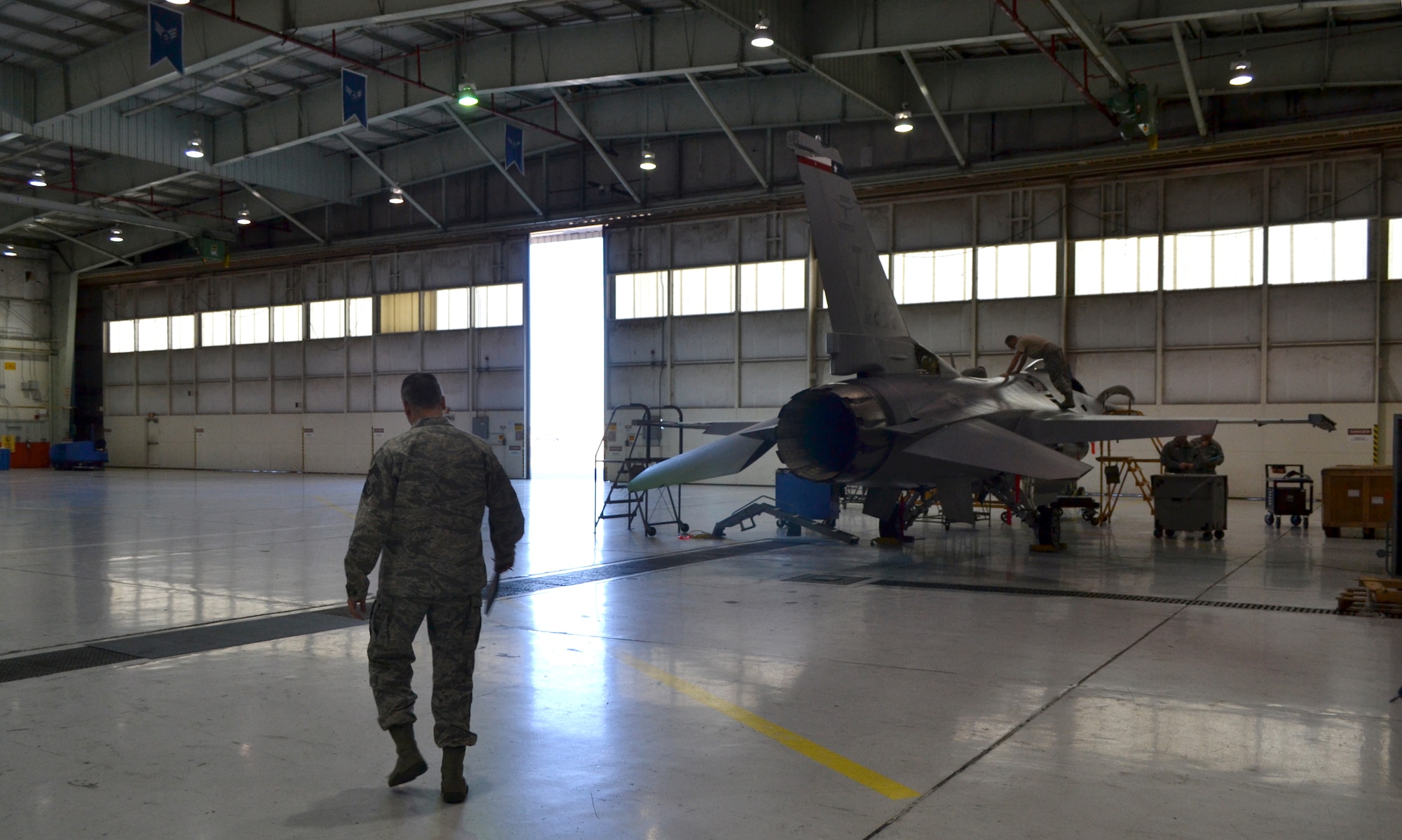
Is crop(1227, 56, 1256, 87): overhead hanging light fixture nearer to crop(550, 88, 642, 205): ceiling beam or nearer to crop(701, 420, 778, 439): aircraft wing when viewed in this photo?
crop(701, 420, 778, 439): aircraft wing

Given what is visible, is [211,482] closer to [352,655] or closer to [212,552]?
[212,552]

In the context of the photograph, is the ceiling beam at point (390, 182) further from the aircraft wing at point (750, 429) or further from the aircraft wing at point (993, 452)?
the aircraft wing at point (993, 452)

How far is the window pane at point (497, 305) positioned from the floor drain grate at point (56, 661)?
1085 inches

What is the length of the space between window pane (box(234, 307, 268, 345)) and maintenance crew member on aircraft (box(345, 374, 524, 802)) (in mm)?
39998

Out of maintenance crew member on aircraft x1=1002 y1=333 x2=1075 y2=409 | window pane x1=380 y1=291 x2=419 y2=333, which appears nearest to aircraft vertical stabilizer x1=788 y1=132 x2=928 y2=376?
maintenance crew member on aircraft x1=1002 y1=333 x2=1075 y2=409

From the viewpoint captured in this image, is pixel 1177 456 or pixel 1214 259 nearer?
pixel 1177 456

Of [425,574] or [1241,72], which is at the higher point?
[1241,72]

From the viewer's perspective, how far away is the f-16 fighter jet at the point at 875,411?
11.0 meters

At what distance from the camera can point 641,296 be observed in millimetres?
32344

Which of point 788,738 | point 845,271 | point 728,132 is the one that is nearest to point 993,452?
point 845,271

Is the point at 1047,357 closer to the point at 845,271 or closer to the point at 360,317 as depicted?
the point at 845,271

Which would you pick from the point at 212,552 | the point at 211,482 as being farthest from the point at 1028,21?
the point at 211,482

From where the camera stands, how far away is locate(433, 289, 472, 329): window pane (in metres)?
35.5

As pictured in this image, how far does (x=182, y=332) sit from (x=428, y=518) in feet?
146
